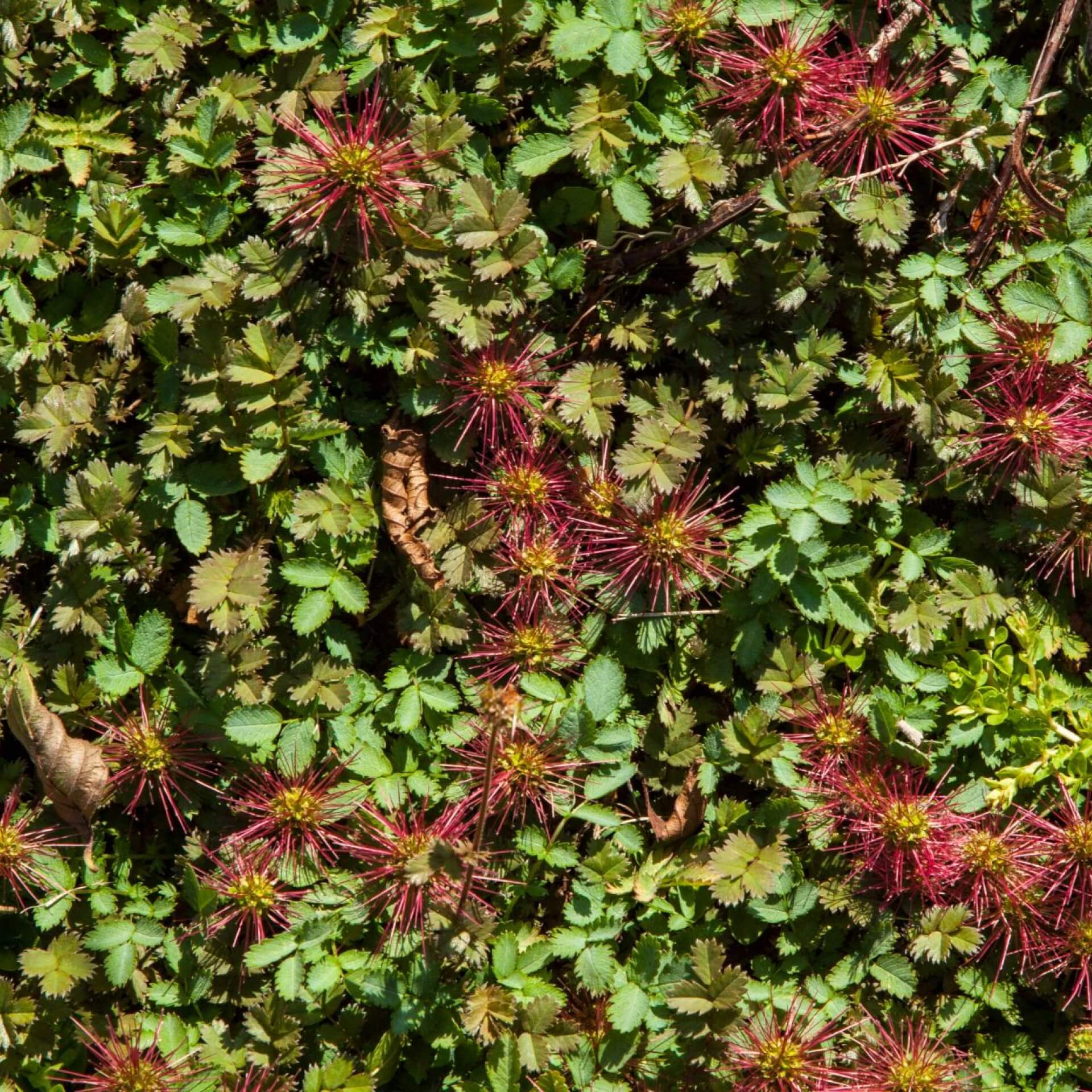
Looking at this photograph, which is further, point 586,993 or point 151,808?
point 151,808

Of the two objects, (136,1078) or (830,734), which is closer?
(136,1078)

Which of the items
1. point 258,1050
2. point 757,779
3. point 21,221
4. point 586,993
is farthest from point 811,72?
point 258,1050

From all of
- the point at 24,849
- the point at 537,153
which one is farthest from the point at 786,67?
the point at 24,849

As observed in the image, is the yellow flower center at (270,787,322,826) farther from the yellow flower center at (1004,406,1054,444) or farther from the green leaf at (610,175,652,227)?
the yellow flower center at (1004,406,1054,444)

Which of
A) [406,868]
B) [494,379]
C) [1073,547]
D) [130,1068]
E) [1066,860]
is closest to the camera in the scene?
[406,868]

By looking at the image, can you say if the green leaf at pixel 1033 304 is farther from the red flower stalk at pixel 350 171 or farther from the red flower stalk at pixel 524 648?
the red flower stalk at pixel 350 171

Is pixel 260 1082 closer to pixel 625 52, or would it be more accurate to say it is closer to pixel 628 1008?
pixel 628 1008

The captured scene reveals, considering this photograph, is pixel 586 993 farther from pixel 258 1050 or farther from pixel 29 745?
pixel 29 745
